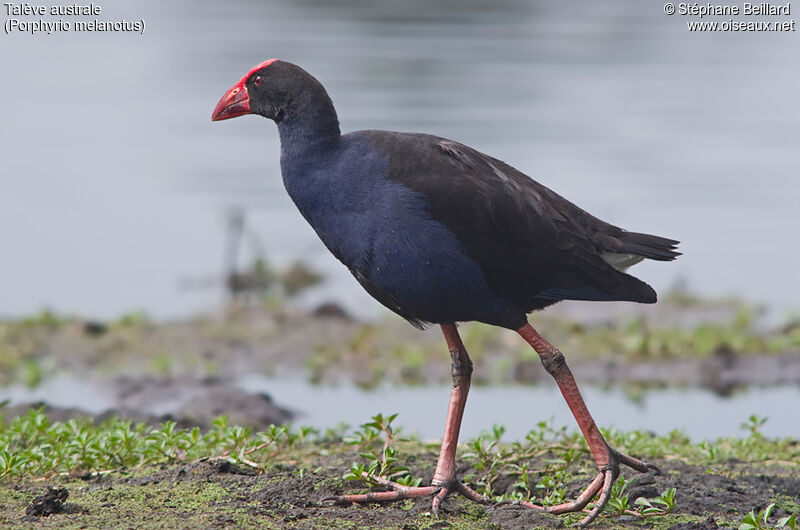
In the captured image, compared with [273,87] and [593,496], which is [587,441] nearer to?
[593,496]

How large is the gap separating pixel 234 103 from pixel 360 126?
8.50 metres

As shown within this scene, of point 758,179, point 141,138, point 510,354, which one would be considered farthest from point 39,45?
point 510,354

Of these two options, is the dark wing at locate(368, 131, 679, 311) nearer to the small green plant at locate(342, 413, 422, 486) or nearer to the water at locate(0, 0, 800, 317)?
the small green plant at locate(342, 413, 422, 486)

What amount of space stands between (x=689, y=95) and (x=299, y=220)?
7354 mm

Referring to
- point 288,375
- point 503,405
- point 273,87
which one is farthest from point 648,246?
point 288,375

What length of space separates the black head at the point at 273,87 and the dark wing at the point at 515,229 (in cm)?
36

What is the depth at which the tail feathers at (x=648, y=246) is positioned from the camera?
4504mm

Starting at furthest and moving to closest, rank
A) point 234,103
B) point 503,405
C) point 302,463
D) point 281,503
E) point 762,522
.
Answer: point 503,405 < point 302,463 < point 234,103 < point 281,503 < point 762,522

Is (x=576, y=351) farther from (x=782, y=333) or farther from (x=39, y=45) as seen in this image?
(x=39, y=45)

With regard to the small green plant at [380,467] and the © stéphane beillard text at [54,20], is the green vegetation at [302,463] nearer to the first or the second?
the small green plant at [380,467]

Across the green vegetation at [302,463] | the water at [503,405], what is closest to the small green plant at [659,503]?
the green vegetation at [302,463]

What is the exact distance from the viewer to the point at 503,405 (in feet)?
23.0

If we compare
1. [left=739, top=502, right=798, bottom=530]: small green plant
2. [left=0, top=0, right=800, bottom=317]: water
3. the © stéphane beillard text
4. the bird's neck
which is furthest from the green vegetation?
the © stéphane beillard text

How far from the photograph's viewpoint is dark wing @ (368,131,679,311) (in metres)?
4.16
